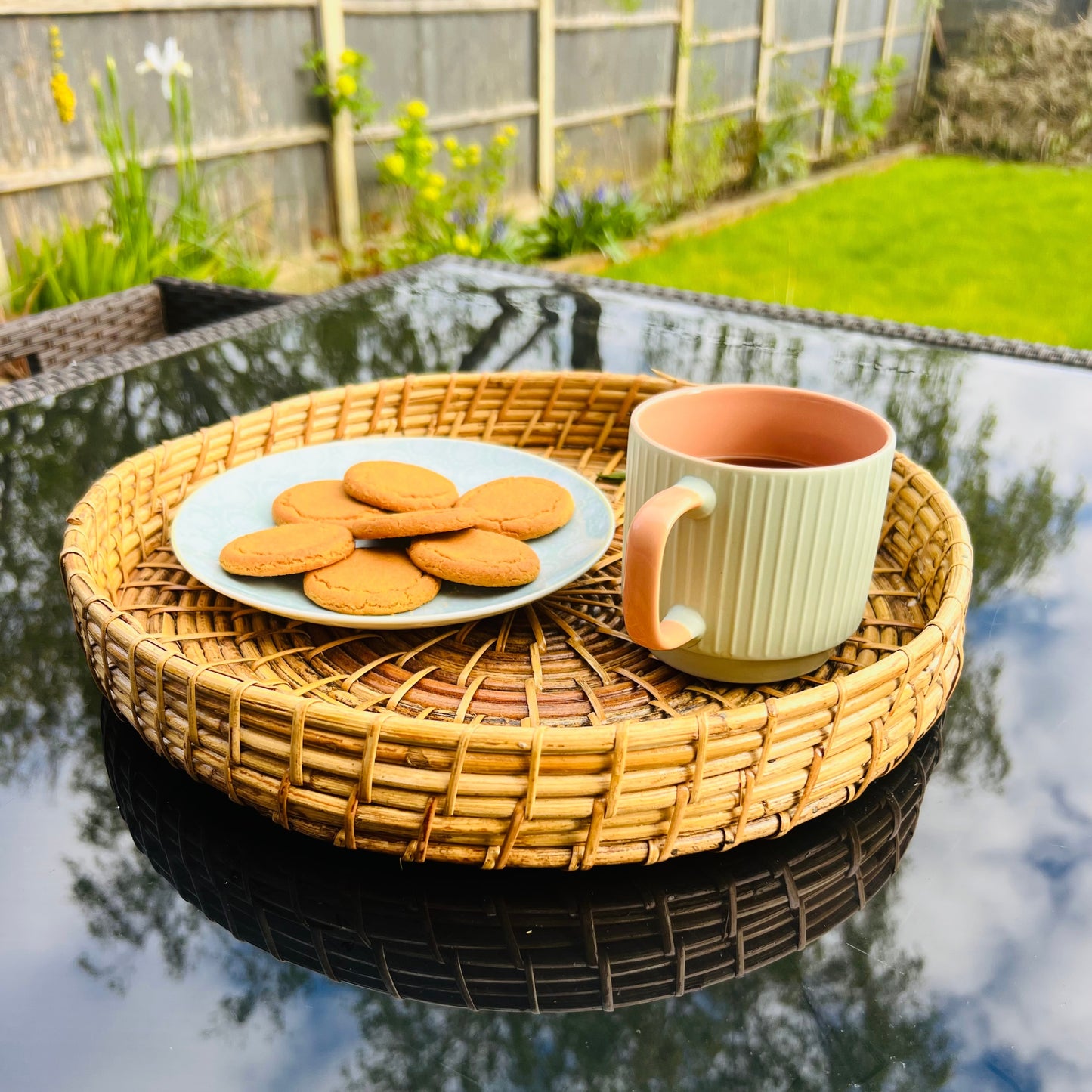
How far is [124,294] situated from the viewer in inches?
66.5

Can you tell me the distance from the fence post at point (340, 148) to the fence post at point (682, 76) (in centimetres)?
204

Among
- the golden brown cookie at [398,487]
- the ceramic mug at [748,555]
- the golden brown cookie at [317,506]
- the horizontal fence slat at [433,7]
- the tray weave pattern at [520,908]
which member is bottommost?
the tray weave pattern at [520,908]

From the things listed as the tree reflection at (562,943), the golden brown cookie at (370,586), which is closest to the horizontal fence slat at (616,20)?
the golden brown cookie at (370,586)

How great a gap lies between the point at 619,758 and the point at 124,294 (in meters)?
1.53

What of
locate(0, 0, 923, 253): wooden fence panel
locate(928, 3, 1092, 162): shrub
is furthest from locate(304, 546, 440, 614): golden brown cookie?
locate(928, 3, 1092, 162): shrub

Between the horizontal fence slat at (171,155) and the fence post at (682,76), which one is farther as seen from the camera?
the fence post at (682,76)

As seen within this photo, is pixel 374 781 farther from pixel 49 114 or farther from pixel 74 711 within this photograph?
pixel 49 114

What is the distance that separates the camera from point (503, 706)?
23.4 inches

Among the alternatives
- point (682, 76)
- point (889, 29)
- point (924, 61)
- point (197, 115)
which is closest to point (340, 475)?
point (197, 115)

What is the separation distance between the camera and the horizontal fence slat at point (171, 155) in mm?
2703

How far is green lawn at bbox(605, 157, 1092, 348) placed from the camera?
11.7 feet

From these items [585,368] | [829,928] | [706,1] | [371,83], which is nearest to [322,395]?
[585,368]

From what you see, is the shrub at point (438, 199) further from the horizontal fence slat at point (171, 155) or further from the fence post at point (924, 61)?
the fence post at point (924, 61)

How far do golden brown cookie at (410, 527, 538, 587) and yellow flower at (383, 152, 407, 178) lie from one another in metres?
3.16
